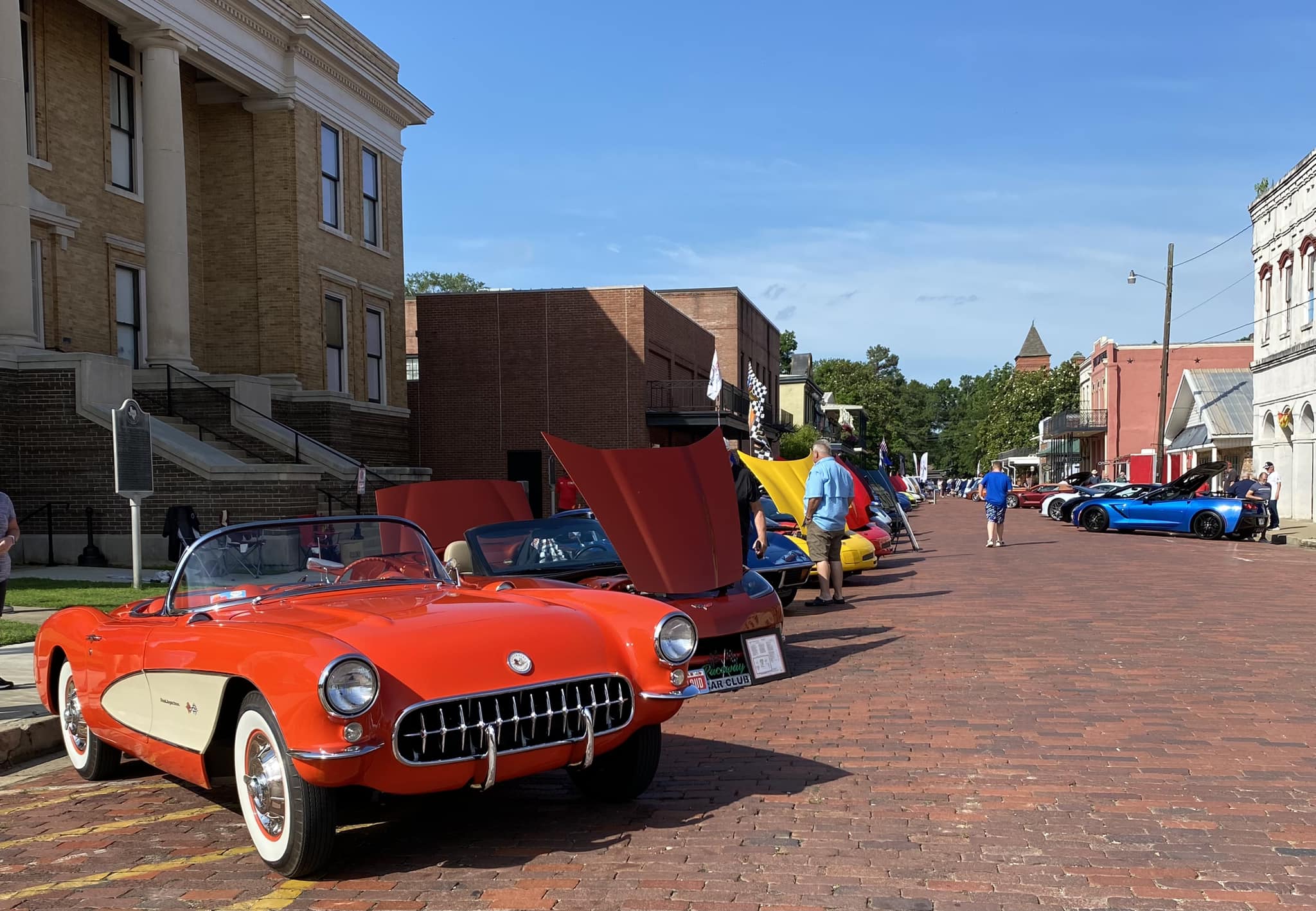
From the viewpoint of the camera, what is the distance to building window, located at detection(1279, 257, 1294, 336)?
37.0 meters

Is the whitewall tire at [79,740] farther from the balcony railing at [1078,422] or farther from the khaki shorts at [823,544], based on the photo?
the balcony railing at [1078,422]

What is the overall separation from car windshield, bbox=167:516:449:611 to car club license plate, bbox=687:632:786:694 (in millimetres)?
1986

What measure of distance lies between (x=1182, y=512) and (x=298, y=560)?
27.0m

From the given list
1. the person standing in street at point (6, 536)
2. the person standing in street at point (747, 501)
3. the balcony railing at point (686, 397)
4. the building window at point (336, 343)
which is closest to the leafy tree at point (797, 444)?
the balcony railing at point (686, 397)

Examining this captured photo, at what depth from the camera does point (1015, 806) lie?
5258mm

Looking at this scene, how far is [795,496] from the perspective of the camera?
1706 cm

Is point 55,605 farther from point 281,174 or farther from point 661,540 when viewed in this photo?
point 281,174

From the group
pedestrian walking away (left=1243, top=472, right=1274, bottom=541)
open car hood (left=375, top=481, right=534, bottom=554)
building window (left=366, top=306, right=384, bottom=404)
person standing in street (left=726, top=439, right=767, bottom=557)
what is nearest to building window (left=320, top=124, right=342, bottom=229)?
building window (left=366, top=306, right=384, bottom=404)

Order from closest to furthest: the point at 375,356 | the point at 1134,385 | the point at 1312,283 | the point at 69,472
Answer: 1. the point at 69,472
2. the point at 375,356
3. the point at 1312,283
4. the point at 1134,385

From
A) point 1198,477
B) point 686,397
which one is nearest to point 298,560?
point 1198,477

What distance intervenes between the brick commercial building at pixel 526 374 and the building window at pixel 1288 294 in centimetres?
2051

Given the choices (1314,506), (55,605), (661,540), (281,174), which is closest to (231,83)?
(281,174)

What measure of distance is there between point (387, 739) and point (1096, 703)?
5064 millimetres

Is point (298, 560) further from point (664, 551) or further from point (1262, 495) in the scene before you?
point (1262, 495)
